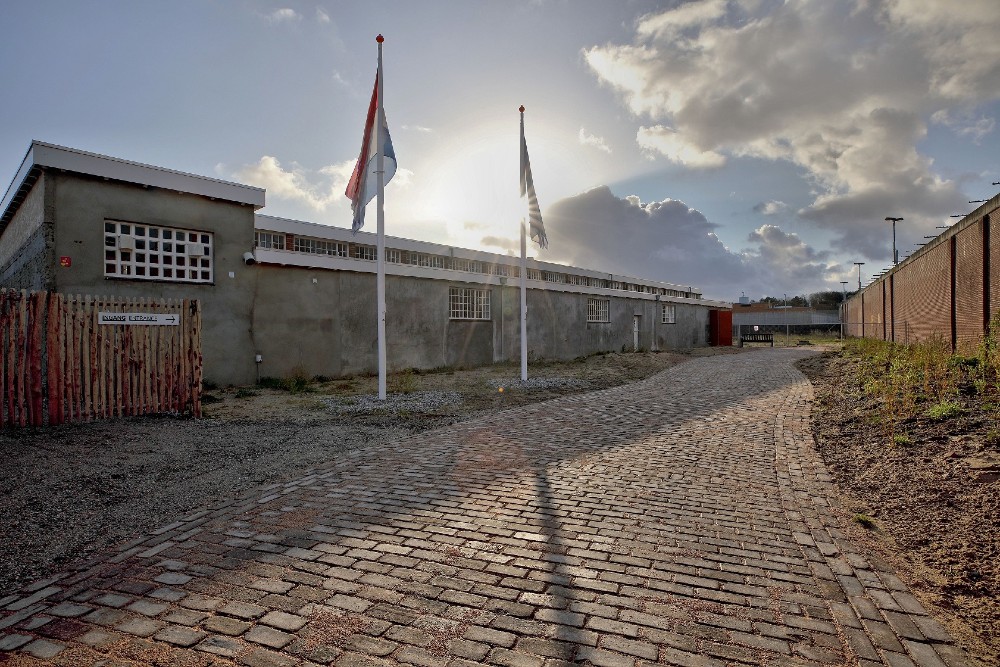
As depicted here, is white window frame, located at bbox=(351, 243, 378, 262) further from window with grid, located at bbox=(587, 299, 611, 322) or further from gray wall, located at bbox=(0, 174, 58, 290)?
gray wall, located at bbox=(0, 174, 58, 290)

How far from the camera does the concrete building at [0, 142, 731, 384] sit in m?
11.5

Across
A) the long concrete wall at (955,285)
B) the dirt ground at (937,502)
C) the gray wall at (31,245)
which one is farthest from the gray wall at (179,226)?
the long concrete wall at (955,285)

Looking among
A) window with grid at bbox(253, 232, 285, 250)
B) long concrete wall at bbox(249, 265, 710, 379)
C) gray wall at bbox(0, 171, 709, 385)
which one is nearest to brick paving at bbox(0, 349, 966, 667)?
gray wall at bbox(0, 171, 709, 385)

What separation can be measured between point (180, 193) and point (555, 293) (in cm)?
1504

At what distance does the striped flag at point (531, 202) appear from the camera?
15070 mm

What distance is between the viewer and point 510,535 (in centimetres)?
392

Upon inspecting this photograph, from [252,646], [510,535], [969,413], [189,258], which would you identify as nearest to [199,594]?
[252,646]

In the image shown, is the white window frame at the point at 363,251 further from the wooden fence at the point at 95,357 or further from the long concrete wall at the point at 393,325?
the wooden fence at the point at 95,357

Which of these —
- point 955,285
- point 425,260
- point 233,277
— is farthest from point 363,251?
point 955,285

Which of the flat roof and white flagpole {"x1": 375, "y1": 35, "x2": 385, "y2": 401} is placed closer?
the flat roof

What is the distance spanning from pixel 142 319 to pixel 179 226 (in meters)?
4.89

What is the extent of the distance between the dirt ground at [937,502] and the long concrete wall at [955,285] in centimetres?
628

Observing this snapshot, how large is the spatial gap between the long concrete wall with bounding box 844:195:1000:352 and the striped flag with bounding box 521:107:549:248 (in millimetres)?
9788

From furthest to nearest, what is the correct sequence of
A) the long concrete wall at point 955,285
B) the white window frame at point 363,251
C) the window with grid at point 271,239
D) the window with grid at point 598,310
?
the window with grid at point 598,310, the white window frame at point 363,251, the window with grid at point 271,239, the long concrete wall at point 955,285
